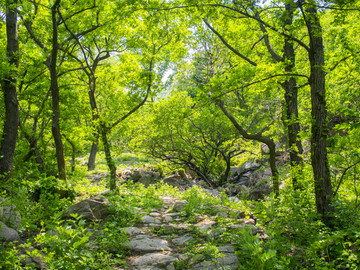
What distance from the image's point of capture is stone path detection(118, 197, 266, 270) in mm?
3541

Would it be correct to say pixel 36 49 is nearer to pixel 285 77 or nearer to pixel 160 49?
pixel 160 49

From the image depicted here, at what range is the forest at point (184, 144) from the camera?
3.64 meters

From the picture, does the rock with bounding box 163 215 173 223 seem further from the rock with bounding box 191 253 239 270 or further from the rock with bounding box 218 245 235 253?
the rock with bounding box 191 253 239 270

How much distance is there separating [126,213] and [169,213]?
116cm

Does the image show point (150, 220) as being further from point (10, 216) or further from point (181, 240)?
point (10, 216)

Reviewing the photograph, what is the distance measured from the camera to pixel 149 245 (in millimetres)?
4230

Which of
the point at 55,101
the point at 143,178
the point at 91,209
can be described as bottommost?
the point at 143,178

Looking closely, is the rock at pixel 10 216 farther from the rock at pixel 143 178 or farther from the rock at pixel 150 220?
the rock at pixel 143 178

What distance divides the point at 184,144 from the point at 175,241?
8.22 metres

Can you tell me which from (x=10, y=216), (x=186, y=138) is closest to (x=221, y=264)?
(x=10, y=216)

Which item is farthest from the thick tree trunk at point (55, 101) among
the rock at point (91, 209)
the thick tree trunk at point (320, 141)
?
the thick tree trunk at point (320, 141)

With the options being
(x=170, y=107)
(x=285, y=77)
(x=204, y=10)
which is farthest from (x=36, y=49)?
(x=285, y=77)

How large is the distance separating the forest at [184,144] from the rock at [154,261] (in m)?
0.03

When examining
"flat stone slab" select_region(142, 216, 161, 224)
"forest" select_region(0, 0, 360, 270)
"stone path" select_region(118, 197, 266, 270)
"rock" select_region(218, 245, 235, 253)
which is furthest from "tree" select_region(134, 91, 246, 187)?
"rock" select_region(218, 245, 235, 253)
